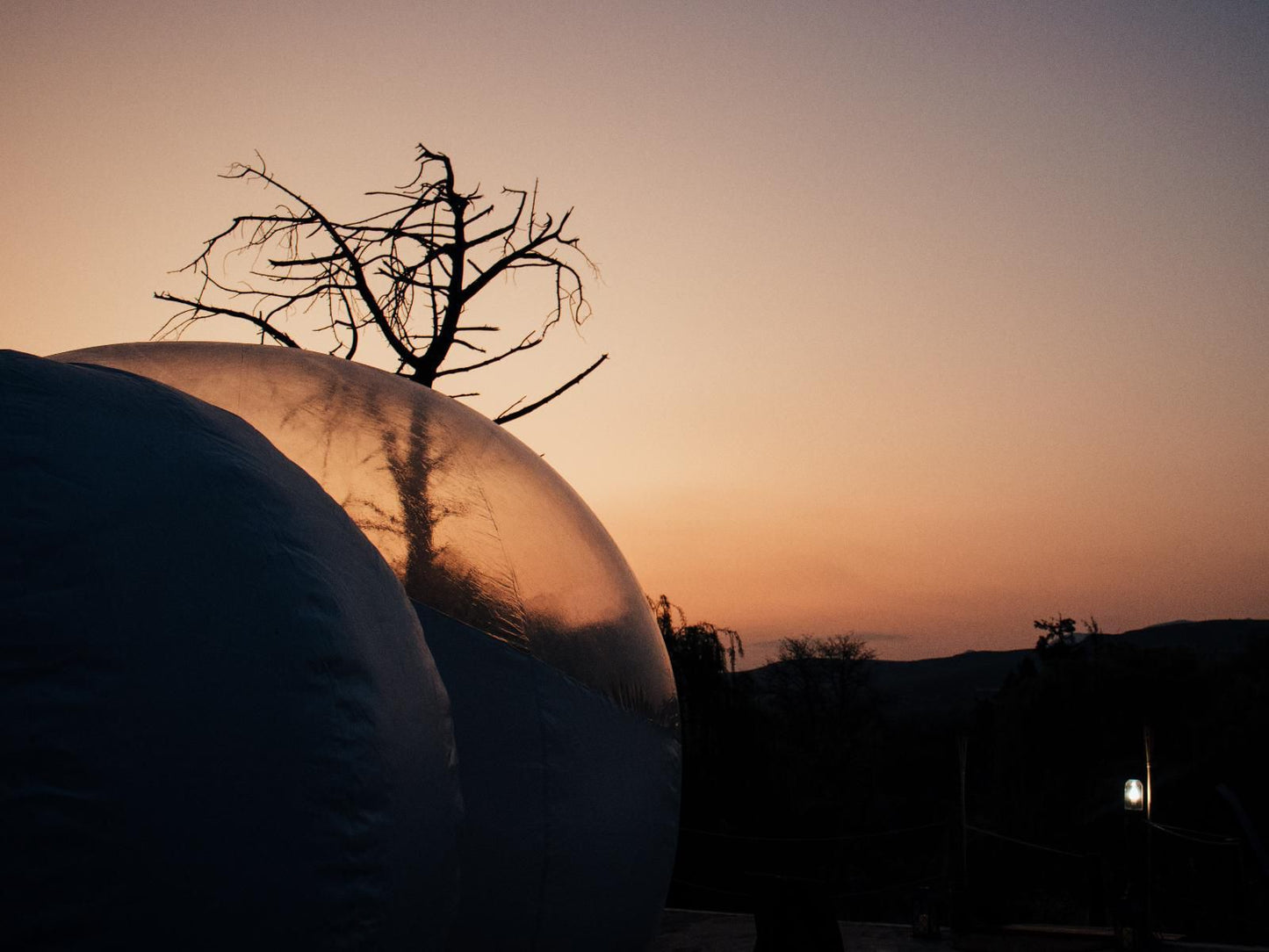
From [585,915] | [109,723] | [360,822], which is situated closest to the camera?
[109,723]

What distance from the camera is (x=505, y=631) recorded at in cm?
346

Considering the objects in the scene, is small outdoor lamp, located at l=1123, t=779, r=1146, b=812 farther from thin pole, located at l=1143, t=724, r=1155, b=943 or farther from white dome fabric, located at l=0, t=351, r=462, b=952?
white dome fabric, located at l=0, t=351, r=462, b=952

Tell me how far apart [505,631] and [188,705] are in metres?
1.61

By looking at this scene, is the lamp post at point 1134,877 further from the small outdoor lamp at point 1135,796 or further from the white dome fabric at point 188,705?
the white dome fabric at point 188,705

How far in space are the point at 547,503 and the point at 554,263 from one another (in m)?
4.75

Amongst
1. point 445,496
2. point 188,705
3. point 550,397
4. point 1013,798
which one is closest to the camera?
point 188,705

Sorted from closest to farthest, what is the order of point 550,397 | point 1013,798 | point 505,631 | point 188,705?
point 188,705, point 505,631, point 550,397, point 1013,798

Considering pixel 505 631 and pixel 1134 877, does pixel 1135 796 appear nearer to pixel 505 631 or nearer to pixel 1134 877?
pixel 1134 877

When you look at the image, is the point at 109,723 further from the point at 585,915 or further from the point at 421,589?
the point at 585,915

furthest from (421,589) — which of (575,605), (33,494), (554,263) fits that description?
(554,263)

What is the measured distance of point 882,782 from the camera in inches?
1906

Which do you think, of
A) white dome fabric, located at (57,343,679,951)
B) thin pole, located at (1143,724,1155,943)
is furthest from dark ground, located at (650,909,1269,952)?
white dome fabric, located at (57,343,679,951)

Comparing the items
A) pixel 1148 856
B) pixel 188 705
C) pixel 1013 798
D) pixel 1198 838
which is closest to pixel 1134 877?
pixel 1148 856

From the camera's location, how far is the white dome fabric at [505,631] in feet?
10.7
